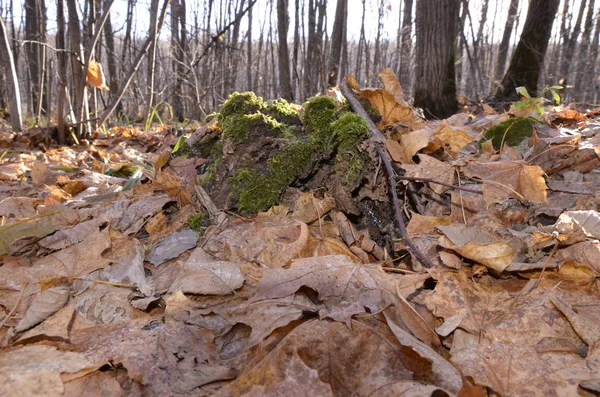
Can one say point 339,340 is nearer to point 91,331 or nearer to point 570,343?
point 570,343

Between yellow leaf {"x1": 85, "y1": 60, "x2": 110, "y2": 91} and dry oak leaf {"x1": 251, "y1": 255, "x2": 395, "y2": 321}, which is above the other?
yellow leaf {"x1": 85, "y1": 60, "x2": 110, "y2": 91}

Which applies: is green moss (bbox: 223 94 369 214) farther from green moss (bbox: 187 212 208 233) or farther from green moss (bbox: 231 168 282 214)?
green moss (bbox: 187 212 208 233)

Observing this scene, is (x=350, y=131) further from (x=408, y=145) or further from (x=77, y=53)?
(x=77, y=53)

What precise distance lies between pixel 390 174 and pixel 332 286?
506mm

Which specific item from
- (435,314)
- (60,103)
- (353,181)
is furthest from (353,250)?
(60,103)

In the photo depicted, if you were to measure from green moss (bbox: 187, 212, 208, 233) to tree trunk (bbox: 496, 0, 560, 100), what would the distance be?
198 inches

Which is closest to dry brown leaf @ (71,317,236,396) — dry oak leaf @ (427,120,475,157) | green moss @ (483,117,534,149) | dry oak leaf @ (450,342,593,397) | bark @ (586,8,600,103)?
dry oak leaf @ (450,342,593,397)

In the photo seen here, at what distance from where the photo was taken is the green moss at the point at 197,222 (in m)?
1.54

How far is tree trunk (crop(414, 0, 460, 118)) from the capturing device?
153 inches

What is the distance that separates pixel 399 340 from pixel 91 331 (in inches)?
30.3

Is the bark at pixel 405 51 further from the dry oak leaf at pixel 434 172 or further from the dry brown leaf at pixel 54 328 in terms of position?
the dry brown leaf at pixel 54 328

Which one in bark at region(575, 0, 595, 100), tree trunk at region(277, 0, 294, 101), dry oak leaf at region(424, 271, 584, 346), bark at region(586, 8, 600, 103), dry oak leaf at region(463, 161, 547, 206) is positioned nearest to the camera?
dry oak leaf at region(424, 271, 584, 346)

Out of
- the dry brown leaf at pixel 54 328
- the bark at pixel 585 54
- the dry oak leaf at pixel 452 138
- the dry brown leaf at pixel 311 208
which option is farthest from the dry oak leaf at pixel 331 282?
the bark at pixel 585 54

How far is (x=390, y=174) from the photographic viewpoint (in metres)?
1.37
